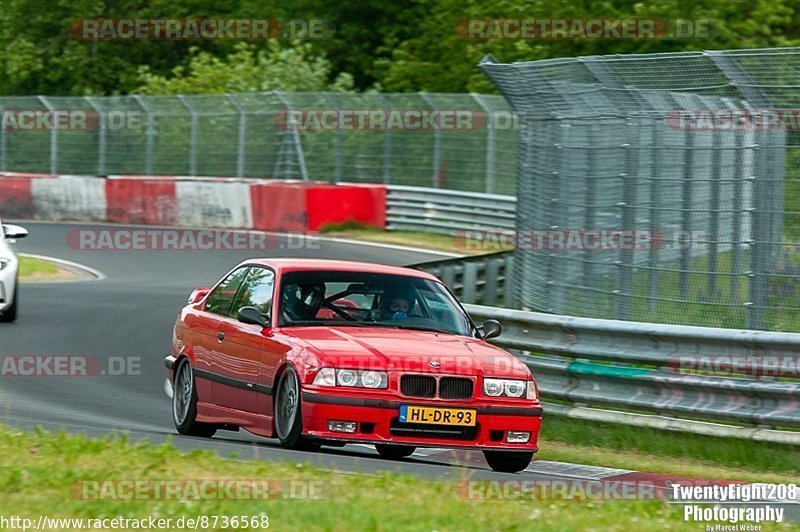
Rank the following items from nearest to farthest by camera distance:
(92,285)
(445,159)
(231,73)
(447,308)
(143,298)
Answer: (447,308) < (143,298) < (92,285) < (445,159) < (231,73)

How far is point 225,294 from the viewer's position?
11.8 m

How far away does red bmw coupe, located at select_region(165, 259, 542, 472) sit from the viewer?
9.86m

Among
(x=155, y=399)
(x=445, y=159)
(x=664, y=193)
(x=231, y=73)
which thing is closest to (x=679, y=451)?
(x=664, y=193)

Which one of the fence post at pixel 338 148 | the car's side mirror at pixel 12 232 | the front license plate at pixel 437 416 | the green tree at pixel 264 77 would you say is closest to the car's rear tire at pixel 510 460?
the front license plate at pixel 437 416

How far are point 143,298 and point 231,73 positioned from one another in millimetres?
21828

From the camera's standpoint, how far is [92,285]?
2294cm

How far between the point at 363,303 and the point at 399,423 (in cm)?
135

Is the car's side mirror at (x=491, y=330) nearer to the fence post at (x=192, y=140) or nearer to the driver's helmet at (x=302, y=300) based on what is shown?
the driver's helmet at (x=302, y=300)

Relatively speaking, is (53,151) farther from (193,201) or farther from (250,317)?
(250,317)

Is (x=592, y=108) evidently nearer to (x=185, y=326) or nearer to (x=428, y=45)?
(x=185, y=326)

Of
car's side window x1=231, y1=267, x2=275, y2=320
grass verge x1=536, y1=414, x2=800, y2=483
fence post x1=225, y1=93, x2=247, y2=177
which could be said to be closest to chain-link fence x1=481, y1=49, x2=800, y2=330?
grass verge x1=536, y1=414, x2=800, y2=483

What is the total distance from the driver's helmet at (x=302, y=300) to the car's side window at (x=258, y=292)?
12 cm

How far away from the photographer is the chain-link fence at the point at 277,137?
29.9 metres

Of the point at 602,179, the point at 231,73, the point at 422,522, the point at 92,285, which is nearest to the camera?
the point at 422,522
